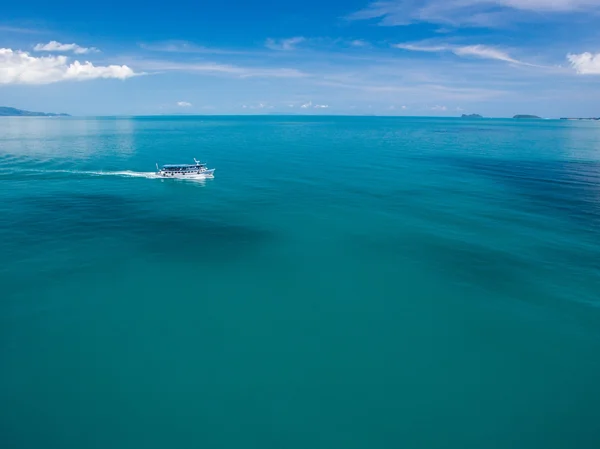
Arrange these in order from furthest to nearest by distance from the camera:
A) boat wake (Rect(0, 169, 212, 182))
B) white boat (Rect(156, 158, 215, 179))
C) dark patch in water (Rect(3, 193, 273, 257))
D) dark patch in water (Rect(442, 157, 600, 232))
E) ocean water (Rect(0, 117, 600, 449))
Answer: white boat (Rect(156, 158, 215, 179))
boat wake (Rect(0, 169, 212, 182))
dark patch in water (Rect(442, 157, 600, 232))
dark patch in water (Rect(3, 193, 273, 257))
ocean water (Rect(0, 117, 600, 449))

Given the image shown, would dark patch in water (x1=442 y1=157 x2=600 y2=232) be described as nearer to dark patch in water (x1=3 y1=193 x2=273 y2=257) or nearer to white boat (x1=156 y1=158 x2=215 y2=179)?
dark patch in water (x1=3 y1=193 x2=273 y2=257)

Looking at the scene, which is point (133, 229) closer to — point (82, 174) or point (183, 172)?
point (183, 172)

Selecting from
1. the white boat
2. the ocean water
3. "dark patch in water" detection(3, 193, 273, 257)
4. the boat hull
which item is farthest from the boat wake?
"dark patch in water" detection(3, 193, 273, 257)

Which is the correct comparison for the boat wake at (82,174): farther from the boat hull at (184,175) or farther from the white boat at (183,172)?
the white boat at (183,172)

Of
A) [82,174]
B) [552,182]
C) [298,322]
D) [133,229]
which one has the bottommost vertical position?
[298,322]

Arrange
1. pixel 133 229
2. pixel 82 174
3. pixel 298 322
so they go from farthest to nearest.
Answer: pixel 82 174
pixel 133 229
pixel 298 322

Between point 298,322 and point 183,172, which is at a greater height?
point 183,172

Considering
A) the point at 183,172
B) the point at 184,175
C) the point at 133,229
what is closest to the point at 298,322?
the point at 133,229

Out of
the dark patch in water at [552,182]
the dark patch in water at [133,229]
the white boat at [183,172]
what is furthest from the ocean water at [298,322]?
the white boat at [183,172]

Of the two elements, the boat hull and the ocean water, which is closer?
the ocean water

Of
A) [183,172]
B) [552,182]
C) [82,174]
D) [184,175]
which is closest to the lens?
[552,182]
